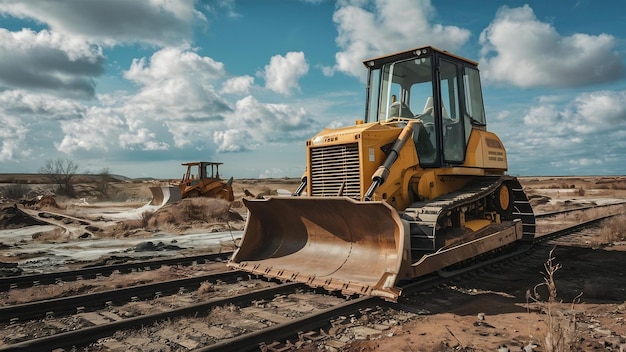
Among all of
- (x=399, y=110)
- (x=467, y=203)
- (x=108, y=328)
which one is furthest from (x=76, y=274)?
(x=467, y=203)

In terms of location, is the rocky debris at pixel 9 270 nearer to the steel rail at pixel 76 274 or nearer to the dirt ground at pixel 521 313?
the dirt ground at pixel 521 313

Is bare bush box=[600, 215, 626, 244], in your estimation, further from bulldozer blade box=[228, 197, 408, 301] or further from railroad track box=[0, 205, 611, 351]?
bulldozer blade box=[228, 197, 408, 301]

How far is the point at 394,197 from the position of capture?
7750 mm

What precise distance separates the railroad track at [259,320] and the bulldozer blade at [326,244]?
314 mm

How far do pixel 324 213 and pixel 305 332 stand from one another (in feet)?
9.45

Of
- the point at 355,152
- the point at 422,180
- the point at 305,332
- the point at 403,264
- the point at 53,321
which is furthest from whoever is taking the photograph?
the point at 422,180

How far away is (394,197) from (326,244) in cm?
142

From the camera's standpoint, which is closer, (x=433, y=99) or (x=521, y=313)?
(x=521, y=313)

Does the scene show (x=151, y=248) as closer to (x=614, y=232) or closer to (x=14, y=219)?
A: (x=14, y=219)

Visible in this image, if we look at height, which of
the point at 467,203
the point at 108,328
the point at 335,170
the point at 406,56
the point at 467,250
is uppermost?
the point at 406,56

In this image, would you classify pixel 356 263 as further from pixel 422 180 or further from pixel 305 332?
pixel 305 332

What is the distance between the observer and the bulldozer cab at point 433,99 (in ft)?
27.8

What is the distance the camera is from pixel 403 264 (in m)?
6.22

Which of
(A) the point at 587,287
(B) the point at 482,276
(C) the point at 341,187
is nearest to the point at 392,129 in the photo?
(C) the point at 341,187
